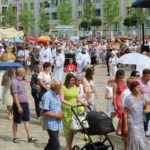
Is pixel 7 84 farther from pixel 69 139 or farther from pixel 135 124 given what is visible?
pixel 135 124

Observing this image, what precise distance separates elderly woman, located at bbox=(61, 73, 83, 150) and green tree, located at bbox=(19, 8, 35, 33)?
91.5 meters

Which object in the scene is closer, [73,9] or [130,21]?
[130,21]

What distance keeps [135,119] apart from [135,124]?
0.09 m

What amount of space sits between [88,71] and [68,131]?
2.09 meters

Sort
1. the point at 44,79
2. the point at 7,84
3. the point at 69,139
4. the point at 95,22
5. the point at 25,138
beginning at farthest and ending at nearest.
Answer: the point at 95,22 < the point at 7,84 < the point at 44,79 < the point at 25,138 < the point at 69,139

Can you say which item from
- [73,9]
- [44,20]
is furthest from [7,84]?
[73,9]

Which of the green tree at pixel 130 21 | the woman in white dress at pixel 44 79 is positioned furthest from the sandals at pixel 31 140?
the green tree at pixel 130 21

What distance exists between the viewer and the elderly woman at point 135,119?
8.72 metres

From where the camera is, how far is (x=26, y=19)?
10175 centimetres

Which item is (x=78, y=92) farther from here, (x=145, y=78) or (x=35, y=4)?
(x=35, y=4)

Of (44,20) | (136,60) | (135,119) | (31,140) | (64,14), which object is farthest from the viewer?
(44,20)

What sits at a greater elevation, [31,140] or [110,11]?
[110,11]

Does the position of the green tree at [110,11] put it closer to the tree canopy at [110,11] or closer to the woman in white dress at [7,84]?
the tree canopy at [110,11]

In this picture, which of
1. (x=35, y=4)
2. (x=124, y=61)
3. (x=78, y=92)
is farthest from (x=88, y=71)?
(x=35, y=4)
